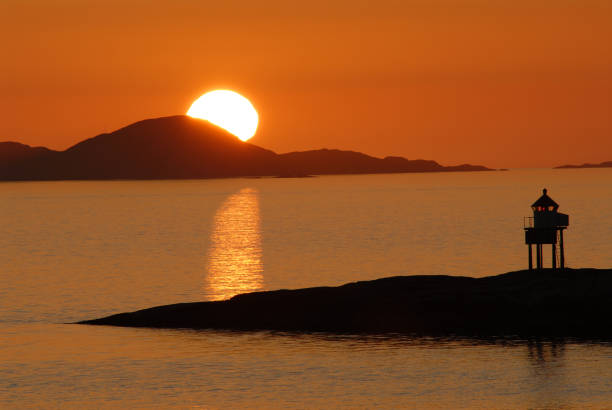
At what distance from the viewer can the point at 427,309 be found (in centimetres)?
6003

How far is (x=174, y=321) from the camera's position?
205ft

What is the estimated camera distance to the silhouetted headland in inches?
2292

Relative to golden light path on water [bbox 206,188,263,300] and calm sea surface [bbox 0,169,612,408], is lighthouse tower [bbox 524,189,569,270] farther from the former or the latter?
golden light path on water [bbox 206,188,263,300]

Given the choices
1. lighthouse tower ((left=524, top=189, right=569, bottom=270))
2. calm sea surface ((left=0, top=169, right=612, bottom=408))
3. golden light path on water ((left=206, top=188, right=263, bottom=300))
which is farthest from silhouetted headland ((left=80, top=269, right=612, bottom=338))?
golden light path on water ((left=206, top=188, right=263, bottom=300))

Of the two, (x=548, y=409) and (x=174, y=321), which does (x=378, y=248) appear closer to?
(x=174, y=321)

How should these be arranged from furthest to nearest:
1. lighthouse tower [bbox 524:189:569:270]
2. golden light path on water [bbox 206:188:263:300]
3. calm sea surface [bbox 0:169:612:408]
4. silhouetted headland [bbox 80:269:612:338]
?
golden light path on water [bbox 206:188:263:300]
lighthouse tower [bbox 524:189:569:270]
silhouetted headland [bbox 80:269:612:338]
calm sea surface [bbox 0:169:612:408]

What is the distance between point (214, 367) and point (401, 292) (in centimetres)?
1533

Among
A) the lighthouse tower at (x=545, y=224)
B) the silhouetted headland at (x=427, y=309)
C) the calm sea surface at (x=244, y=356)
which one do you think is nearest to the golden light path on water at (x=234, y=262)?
the calm sea surface at (x=244, y=356)

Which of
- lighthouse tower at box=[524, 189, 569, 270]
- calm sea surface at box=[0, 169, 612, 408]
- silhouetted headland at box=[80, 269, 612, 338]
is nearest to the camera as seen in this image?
calm sea surface at box=[0, 169, 612, 408]

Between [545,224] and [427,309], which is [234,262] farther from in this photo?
[427,309]

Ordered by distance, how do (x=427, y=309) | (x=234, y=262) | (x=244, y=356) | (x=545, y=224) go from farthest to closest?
(x=234, y=262) < (x=545, y=224) < (x=427, y=309) < (x=244, y=356)

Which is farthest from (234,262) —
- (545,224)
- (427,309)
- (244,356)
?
(244,356)

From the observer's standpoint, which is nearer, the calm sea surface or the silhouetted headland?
the calm sea surface

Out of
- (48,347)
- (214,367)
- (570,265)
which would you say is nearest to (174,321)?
(48,347)
